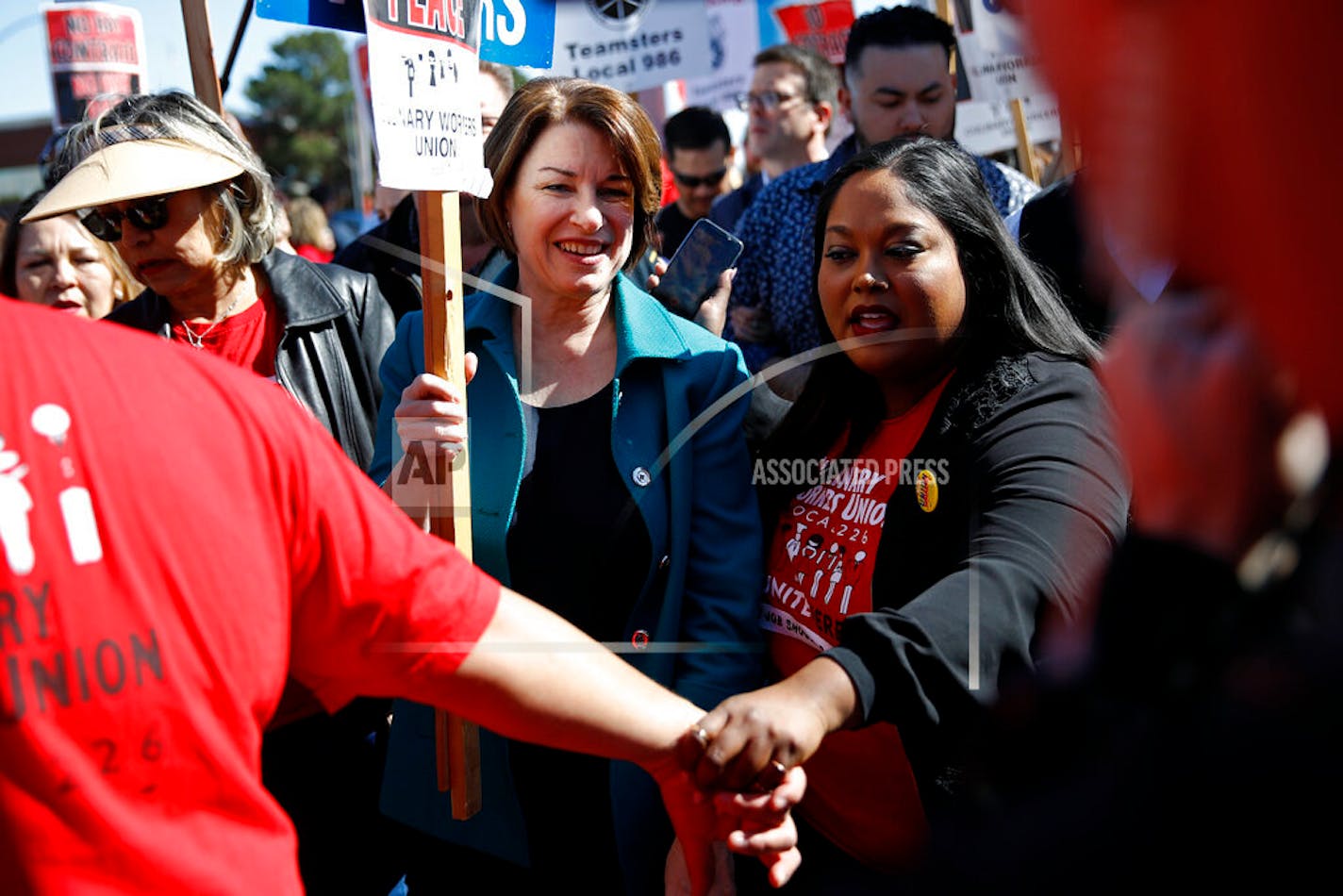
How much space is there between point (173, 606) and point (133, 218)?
187 centimetres

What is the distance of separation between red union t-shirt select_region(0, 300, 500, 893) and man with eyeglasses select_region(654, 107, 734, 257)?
4.55 metres

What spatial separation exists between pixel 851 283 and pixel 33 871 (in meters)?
1.70

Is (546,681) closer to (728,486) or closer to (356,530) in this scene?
(356,530)

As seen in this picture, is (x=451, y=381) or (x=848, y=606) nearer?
(x=848, y=606)

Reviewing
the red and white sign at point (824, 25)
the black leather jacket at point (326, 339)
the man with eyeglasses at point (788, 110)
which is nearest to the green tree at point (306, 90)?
the red and white sign at point (824, 25)

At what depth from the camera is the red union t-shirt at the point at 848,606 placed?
2.01 m

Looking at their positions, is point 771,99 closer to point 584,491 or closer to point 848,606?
point 584,491

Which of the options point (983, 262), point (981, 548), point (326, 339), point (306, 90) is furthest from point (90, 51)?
point (306, 90)

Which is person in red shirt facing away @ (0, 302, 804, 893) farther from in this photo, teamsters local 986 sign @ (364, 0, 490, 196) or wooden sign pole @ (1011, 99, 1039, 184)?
wooden sign pole @ (1011, 99, 1039, 184)

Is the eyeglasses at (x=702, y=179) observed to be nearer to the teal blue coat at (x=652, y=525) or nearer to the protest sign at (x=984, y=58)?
the protest sign at (x=984, y=58)

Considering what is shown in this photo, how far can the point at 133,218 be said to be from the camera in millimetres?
2770

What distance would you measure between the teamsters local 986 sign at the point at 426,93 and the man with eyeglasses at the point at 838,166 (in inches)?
46.1

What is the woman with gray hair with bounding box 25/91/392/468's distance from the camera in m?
2.76

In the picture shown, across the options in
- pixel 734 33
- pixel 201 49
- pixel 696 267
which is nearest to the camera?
pixel 696 267
